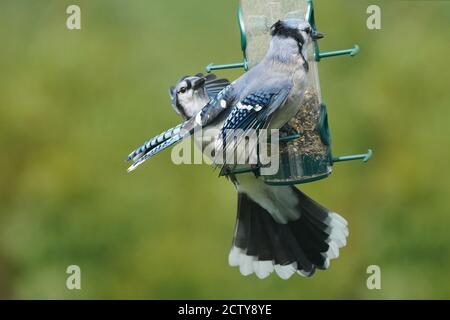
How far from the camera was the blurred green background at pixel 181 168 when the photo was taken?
6059 millimetres

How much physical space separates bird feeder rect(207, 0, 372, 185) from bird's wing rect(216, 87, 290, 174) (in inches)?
13.3

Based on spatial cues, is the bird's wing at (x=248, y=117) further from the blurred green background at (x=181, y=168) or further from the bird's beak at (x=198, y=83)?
the blurred green background at (x=181, y=168)

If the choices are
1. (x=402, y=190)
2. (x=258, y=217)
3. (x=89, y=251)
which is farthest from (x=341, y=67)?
(x=89, y=251)

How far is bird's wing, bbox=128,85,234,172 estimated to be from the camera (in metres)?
4.83

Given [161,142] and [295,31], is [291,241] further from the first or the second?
[295,31]

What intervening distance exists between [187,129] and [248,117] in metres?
0.34

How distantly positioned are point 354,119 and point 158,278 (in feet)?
4.61

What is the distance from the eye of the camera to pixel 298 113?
5.11 m

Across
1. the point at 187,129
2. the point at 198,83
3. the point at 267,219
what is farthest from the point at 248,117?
the point at 267,219

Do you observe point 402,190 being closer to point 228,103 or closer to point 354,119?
point 354,119

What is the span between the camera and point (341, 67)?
631cm

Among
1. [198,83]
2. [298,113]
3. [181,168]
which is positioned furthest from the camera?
[181,168]

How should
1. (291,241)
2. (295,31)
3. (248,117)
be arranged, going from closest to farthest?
1. (248,117)
2. (295,31)
3. (291,241)

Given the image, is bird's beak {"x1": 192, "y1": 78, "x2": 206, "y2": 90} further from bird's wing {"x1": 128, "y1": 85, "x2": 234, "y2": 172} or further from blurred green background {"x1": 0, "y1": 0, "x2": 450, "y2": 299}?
blurred green background {"x1": 0, "y1": 0, "x2": 450, "y2": 299}
